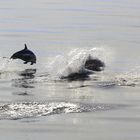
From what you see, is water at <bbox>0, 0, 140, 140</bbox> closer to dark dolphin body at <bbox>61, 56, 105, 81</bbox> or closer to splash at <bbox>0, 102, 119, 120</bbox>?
splash at <bbox>0, 102, 119, 120</bbox>

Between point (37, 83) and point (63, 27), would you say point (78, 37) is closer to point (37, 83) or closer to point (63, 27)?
point (63, 27)

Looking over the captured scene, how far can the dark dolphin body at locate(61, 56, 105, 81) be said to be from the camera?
2192 centimetres

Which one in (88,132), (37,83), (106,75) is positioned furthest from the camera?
(106,75)

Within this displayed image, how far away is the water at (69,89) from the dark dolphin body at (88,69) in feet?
0.81

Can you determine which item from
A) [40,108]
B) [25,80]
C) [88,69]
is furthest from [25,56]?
[40,108]

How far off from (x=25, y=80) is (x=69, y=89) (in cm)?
215

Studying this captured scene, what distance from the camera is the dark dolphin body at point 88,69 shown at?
71.9 ft

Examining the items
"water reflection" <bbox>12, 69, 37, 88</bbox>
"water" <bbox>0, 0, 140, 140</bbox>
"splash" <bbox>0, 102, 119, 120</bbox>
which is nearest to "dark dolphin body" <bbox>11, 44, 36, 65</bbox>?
"water" <bbox>0, 0, 140, 140</bbox>

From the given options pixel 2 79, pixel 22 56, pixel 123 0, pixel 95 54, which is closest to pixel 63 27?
pixel 95 54

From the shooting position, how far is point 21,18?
164 feet

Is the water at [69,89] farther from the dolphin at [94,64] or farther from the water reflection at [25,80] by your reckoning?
the dolphin at [94,64]

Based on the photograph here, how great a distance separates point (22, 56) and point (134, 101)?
792 centimetres

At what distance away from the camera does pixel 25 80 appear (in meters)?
21.1

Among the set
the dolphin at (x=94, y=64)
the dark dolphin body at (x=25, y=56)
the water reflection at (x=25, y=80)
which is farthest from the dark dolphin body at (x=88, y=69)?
the dark dolphin body at (x=25, y=56)
